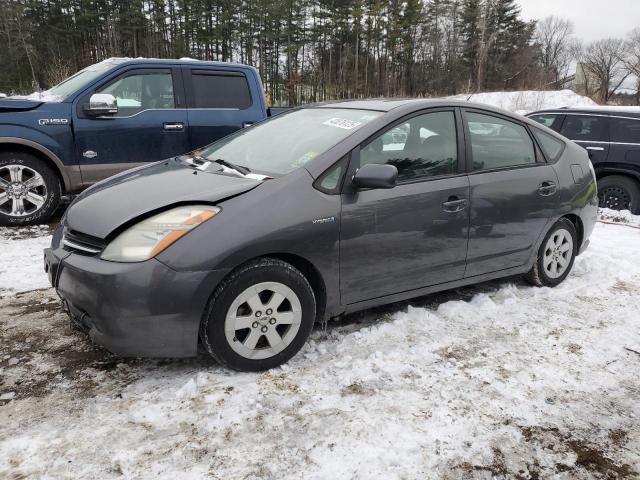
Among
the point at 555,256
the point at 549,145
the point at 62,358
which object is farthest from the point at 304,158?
the point at 555,256

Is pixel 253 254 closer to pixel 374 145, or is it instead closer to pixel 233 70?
pixel 374 145

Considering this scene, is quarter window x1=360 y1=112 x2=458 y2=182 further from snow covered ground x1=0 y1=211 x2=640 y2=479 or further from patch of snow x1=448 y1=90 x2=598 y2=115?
patch of snow x1=448 y1=90 x2=598 y2=115

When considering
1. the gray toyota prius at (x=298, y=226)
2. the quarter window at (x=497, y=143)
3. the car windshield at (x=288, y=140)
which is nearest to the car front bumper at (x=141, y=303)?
the gray toyota prius at (x=298, y=226)

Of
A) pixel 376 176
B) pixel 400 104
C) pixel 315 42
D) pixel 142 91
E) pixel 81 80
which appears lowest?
pixel 376 176

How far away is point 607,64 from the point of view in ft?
198

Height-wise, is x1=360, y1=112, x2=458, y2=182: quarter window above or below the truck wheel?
above

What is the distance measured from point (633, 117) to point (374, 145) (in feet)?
22.3

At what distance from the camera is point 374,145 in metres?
3.24

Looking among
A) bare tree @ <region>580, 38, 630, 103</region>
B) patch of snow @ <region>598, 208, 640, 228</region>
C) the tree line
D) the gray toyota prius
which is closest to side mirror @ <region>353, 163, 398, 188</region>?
the gray toyota prius

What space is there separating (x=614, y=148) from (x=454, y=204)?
19.9 ft

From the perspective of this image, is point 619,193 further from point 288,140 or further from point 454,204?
point 288,140

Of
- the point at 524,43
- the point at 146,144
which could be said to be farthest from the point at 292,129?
the point at 524,43

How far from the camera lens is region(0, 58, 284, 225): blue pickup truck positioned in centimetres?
562

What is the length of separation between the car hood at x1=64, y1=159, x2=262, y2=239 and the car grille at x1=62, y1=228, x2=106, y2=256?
31 millimetres
